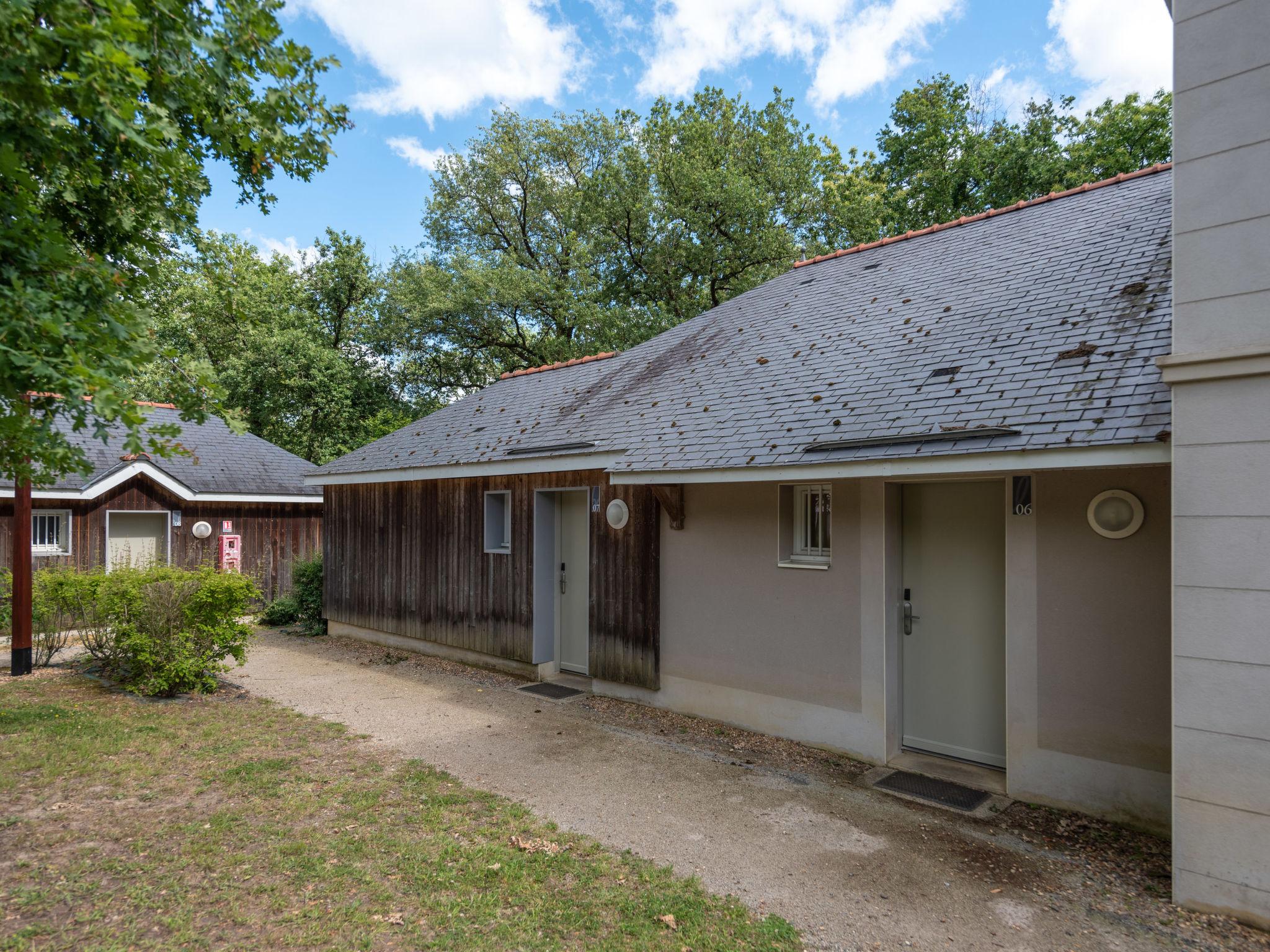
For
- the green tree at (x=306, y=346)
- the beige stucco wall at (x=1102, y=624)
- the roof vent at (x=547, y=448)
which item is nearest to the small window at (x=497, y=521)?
the roof vent at (x=547, y=448)

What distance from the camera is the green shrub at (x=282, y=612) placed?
1417 cm

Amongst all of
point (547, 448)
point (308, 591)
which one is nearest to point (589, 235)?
point (308, 591)

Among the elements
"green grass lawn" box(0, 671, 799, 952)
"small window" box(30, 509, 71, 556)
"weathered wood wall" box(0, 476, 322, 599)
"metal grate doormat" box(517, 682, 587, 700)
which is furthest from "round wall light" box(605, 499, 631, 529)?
"small window" box(30, 509, 71, 556)

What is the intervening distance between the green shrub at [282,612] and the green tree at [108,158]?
32.7 feet

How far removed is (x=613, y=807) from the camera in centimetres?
517

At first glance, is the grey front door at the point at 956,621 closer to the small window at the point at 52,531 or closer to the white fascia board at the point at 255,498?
the white fascia board at the point at 255,498

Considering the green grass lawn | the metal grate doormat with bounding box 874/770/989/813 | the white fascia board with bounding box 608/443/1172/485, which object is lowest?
the metal grate doormat with bounding box 874/770/989/813

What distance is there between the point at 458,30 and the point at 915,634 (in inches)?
422

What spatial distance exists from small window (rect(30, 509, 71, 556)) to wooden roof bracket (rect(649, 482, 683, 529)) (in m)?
12.2

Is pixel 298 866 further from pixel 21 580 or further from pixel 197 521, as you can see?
pixel 197 521

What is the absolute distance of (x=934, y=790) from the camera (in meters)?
5.48

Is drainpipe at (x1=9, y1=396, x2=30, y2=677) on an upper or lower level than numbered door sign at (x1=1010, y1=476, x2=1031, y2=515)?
lower

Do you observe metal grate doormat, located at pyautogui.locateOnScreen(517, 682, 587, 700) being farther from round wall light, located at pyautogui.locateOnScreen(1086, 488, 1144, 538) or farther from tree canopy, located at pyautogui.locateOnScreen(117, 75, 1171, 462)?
tree canopy, located at pyautogui.locateOnScreen(117, 75, 1171, 462)

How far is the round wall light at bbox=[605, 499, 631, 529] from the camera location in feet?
26.6
